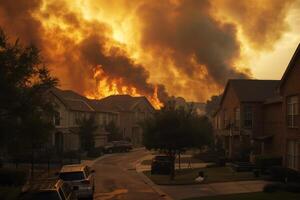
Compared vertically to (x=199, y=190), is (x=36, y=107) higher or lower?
higher

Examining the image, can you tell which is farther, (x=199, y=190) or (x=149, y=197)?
(x=199, y=190)

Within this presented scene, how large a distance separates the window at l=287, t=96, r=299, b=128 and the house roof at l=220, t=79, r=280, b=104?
501 inches

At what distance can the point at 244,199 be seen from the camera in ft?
71.9

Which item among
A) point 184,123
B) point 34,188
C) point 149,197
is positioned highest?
point 184,123

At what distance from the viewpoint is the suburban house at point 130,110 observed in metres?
86.6

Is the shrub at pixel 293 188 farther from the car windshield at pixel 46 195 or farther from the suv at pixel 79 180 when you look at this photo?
the car windshield at pixel 46 195

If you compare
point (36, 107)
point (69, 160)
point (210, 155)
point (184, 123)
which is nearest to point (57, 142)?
point (69, 160)

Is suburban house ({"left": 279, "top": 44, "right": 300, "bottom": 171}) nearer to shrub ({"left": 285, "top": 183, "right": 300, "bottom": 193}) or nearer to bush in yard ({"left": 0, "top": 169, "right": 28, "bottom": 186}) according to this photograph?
shrub ({"left": 285, "top": 183, "right": 300, "bottom": 193})

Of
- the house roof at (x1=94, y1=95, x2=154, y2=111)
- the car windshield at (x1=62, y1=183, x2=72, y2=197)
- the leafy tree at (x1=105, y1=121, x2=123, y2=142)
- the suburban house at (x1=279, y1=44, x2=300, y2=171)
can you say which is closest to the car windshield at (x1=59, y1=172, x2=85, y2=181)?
the car windshield at (x1=62, y1=183, x2=72, y2=197)

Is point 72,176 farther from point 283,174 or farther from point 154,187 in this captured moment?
point 283,174

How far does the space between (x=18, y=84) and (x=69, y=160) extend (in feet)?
95.3

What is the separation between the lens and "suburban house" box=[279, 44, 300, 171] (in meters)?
30.0

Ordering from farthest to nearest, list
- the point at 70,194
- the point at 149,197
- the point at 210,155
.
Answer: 1. the point at 210,155
2. the point at 149,197
3. the point at 70,194

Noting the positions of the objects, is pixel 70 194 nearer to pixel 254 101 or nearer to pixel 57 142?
pixel 254 101
